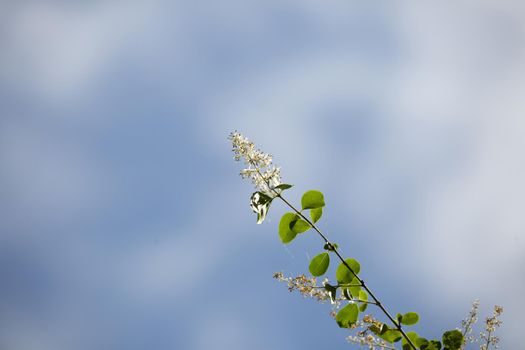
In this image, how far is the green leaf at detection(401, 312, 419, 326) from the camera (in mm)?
3135

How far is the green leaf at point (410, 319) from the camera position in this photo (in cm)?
313

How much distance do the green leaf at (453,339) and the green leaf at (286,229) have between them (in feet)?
3.81

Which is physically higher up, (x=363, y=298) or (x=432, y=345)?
(x=363, y=298)

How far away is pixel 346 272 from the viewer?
9.75ft

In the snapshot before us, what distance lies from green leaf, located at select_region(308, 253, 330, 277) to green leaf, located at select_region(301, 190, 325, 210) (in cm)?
33

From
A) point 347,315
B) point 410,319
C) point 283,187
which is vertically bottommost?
point 347,315

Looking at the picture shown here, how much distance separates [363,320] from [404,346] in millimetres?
321

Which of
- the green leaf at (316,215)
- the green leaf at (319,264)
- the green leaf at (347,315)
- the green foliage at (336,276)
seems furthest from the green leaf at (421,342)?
the green leaf at (316,215)

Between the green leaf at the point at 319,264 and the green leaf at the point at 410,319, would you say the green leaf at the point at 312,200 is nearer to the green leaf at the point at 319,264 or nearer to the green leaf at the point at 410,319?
the green leaf at the point at 319,264

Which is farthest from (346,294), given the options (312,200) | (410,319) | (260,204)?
(260,204)

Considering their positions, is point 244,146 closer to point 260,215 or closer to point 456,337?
point 260,215

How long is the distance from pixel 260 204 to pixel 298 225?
0.98ft

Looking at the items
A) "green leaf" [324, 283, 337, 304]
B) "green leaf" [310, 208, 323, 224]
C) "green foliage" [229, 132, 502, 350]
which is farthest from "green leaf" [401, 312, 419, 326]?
"green leaf" [310, 208, 323, 224]

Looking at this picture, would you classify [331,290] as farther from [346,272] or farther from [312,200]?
[312,200]
